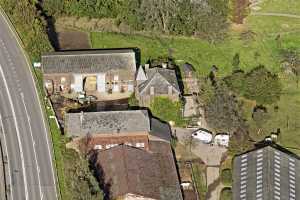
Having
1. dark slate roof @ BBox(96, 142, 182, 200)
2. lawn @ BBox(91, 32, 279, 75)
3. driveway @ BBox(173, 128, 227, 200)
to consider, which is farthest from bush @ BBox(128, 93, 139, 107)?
dark slate roof @ BBox(96, 142, 182, 200)

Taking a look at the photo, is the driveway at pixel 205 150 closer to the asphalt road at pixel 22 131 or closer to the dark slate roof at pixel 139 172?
the dark slate roof at pixel 139 172

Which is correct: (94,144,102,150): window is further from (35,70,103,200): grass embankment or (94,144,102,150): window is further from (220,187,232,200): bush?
(220,187,232,200): bush

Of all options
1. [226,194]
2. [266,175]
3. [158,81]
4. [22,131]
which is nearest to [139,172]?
[226,194]

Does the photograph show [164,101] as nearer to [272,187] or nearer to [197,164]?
[197,164]

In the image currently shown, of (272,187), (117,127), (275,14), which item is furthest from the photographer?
(275,14)

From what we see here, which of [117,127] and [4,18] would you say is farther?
[4,18]

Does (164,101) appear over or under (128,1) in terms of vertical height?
under

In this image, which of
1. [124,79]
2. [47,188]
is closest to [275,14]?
[124,79]
